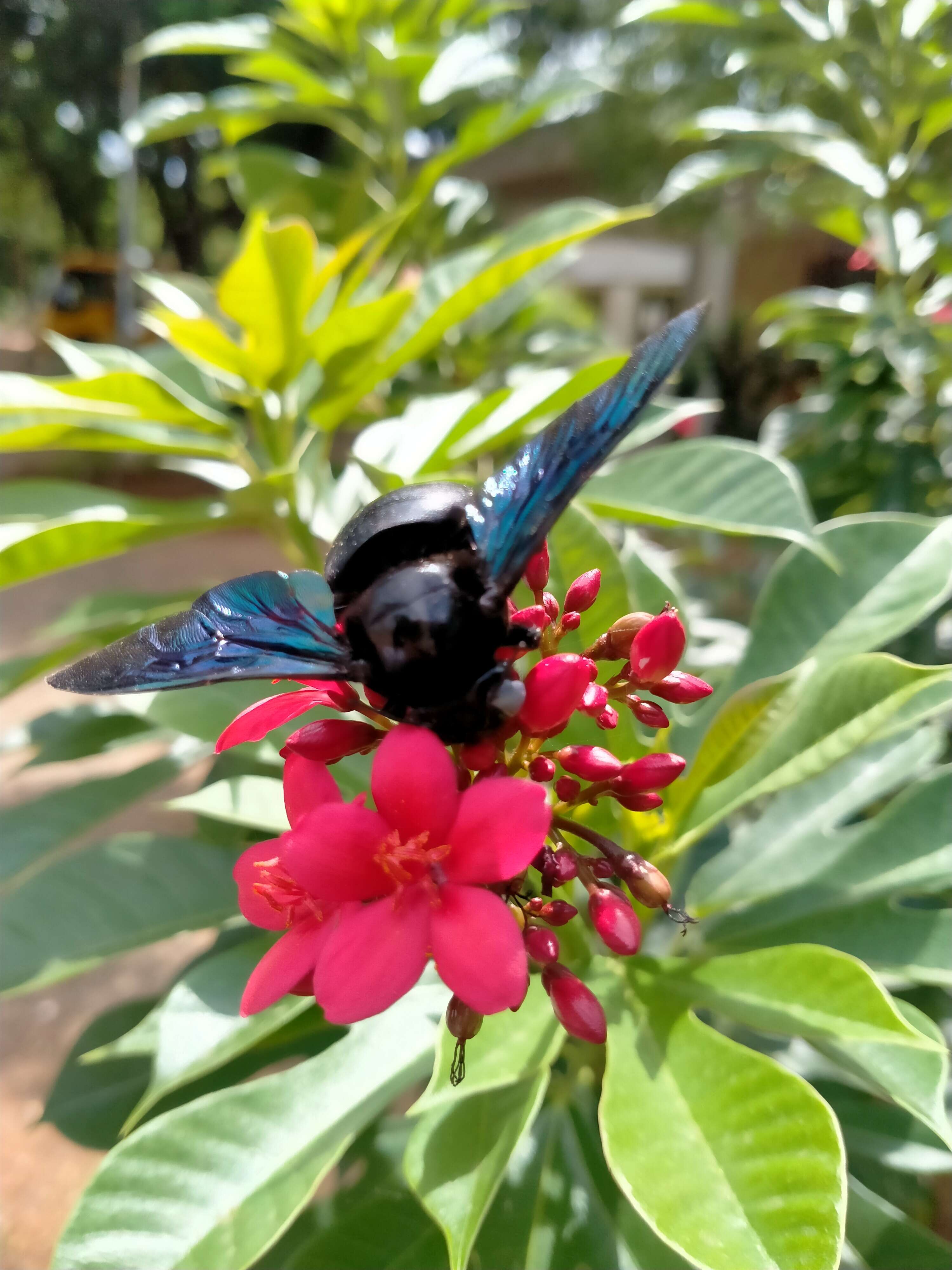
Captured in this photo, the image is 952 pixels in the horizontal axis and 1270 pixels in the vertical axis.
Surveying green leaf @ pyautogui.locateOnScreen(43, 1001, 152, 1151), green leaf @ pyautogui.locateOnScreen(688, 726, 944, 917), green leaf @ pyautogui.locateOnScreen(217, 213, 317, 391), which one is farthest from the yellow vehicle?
green leaf @ pyautogui.locateOnScreen(688, 726, 944, 917)

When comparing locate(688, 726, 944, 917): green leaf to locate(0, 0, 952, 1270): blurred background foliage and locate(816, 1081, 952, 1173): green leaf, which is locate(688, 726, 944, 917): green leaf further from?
locate(816, 1081, 952, 1173): green leaf

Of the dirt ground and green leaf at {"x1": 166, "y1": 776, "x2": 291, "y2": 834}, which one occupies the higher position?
green leaf at {"x1": 166, "y1": 776, "x2": 291, "y2": 834}

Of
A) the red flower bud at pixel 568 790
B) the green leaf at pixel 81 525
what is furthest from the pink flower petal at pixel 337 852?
the green leaf at pixel 81 525

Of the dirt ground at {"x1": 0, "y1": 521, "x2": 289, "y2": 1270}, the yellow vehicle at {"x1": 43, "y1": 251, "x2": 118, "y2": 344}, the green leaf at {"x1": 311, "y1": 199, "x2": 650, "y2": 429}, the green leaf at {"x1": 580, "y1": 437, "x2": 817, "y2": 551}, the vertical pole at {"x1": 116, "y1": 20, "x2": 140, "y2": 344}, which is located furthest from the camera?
the yellow vehicle at {"x1": 43, "y1": 251, "x2": 118, "y2": 344}

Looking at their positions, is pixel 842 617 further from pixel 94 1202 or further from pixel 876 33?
pixel 876 33

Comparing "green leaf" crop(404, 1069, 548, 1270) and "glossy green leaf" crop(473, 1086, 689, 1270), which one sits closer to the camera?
"green leaf" crop(404, 1069, 548, 1270)

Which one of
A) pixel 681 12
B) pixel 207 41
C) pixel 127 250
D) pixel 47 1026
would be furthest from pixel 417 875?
pixel 127 250

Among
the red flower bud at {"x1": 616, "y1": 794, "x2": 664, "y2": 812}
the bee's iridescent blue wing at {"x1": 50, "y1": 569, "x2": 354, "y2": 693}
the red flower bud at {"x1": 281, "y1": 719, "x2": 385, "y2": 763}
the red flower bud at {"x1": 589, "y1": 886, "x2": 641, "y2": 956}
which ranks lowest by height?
the red flower bud at {"x1": 589, "y1": 886, "x2": 641, "y2": 956}

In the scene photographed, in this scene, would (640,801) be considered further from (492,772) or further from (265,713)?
A: (265,713)
